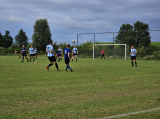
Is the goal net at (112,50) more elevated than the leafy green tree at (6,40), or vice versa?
the leafy green tree at (6,40)

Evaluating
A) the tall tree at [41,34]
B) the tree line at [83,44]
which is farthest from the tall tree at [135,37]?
the tall tree at [41,34]

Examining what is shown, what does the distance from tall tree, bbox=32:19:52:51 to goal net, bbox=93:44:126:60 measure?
94.0 ft

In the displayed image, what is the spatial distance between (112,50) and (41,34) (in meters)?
34.5

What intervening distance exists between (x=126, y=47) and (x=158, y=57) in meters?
6.66

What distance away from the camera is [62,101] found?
20.0ft

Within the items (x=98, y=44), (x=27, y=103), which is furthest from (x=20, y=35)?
(x=27, y=103)

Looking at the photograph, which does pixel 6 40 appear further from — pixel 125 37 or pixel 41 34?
pixel 125 37

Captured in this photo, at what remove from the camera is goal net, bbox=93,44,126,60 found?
4138 cm

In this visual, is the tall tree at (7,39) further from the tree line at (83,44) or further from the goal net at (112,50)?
the goal net at (112,50)

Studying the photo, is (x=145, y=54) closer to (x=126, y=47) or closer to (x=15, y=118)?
(x=126, y=47)

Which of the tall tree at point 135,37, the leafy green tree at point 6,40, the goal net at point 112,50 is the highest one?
the leafy green tree at point 6,40

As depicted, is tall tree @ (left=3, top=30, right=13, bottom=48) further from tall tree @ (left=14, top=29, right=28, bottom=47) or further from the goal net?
the goal net

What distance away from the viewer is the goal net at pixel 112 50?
41.4 metres

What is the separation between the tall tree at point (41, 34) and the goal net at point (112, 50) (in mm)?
28664
